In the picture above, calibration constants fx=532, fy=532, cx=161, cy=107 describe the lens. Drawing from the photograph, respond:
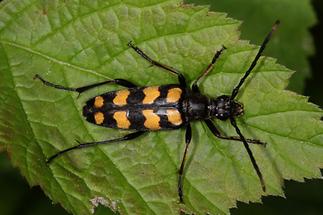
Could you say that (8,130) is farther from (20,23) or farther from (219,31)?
(219,31)

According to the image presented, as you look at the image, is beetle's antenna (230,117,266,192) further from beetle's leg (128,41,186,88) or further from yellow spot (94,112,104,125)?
yellow spot (94,112,104,125)

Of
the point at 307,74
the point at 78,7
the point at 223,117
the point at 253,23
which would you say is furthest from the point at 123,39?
the point at 307,74

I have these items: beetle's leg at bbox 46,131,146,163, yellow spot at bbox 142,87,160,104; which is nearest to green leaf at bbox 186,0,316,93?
yellow spot at bbox 142,87,160,104

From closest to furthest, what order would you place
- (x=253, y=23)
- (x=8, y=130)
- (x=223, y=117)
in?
(x=8, y=130) → (x=223, y=117) → (x=253, y=23)

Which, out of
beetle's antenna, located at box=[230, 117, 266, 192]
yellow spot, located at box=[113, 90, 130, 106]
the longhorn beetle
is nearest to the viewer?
beetle's antenna, located at box=[230, 117, 266, 192]

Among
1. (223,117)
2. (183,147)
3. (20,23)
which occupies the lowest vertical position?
(183,147)

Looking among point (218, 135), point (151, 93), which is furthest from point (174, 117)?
point (218, 135)
